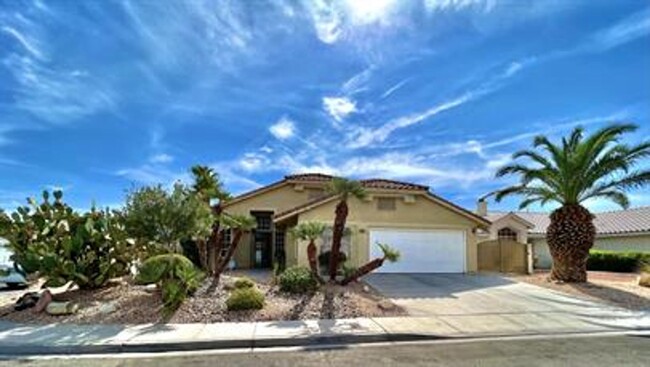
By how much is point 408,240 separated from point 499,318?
9.90 m

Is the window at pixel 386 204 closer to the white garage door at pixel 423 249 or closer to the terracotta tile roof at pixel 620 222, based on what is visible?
the white garage door at pixel 423 249

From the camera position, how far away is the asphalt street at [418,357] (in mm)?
9086

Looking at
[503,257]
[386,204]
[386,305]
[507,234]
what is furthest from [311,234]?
[507,234]

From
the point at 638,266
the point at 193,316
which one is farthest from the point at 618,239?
the point at 193,316

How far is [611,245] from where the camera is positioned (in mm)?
34188

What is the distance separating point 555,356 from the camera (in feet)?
31.4

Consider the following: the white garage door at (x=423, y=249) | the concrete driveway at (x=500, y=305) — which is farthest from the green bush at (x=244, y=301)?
the white garage door at (x=423, y=249)

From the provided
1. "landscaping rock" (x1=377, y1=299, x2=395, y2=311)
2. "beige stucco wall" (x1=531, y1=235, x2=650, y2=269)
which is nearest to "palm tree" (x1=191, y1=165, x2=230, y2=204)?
"landscaping rock" (x1=377, y1=299, x2=395, y2=311)

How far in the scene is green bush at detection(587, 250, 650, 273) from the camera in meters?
28.1

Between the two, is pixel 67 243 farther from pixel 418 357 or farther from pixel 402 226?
pixel 402 226

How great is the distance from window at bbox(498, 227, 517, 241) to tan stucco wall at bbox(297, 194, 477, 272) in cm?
1125

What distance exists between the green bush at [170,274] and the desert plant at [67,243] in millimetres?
1934

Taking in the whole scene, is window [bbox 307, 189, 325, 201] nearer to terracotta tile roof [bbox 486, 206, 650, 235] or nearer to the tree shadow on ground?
terracotta tile roof [bbox 486, 206, 650, 235]

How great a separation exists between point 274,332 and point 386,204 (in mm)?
13034
